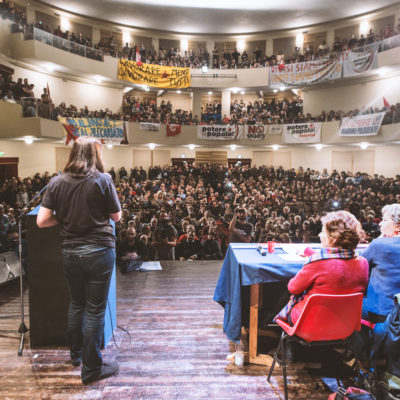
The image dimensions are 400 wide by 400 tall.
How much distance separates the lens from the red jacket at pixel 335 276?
212 cm

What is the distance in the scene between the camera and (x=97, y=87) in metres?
19.2

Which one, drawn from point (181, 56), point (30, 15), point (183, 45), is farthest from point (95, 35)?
point (183, 45)

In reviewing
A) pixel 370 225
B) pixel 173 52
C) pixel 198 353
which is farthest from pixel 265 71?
pixel 198 353

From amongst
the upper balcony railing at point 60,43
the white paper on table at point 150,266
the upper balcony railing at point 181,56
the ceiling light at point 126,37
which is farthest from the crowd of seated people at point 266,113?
the white paper on table at point 150,266

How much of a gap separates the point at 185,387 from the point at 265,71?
62.9ft

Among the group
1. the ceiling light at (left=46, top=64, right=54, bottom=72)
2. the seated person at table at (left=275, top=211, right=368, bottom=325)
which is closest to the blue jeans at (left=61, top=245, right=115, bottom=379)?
the seated person at table at (left=275, top=211, right=368, bottom=325)

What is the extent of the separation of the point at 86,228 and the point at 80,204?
0.17 meters

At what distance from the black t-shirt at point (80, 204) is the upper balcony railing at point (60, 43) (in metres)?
14.1

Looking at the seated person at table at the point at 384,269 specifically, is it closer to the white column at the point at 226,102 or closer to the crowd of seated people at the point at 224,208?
the crowd of seated people at the point at 224,208

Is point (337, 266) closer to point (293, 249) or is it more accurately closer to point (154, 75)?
point (293, 249)

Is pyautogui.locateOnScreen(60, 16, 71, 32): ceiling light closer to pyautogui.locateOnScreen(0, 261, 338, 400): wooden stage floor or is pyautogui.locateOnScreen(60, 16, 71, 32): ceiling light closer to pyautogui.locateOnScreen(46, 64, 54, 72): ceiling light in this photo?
pyautogui.locateOnScreen(46, 64, 54, 72): ceiling light

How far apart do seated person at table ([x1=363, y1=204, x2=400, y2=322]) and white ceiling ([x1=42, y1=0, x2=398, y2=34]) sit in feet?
57.1

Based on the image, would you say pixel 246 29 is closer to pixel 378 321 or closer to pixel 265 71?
pixel 265 71

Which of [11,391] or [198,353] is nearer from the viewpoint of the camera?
[11,391]
